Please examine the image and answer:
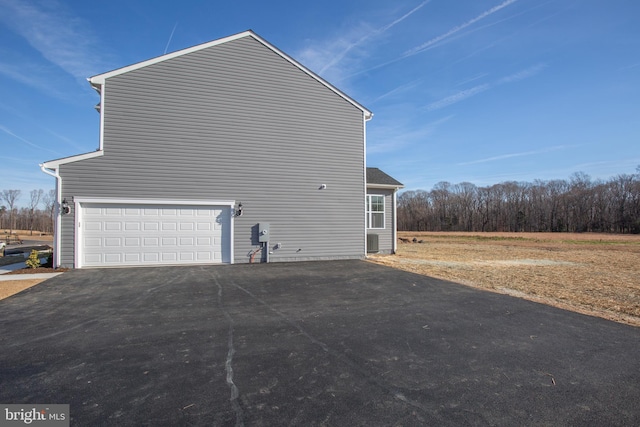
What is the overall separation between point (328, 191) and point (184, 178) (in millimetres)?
5124

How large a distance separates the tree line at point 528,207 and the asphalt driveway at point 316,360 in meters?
65.4

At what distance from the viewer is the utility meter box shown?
11.4m

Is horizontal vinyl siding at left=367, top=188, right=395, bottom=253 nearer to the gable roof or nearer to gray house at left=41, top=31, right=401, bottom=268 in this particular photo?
the gable roof

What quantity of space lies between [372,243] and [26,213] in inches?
3073

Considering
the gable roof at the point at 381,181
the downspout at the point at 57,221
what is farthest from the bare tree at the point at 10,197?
the gable roof at the point at 381,181

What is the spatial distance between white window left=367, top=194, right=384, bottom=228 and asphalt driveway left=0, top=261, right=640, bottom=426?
8.79 meters

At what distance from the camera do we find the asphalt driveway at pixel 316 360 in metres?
2.57

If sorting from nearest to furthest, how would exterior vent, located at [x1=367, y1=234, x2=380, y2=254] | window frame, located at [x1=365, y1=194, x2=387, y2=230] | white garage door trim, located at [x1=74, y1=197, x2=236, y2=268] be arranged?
white garage door trim, located at [x1=74, y1=197, x2=236, y2=268] < exterior vent, located at [x1=367, y1=234, x2=380, y2=254] < window frame, located at [x1=365, y1=194, x2=387, y2=230]

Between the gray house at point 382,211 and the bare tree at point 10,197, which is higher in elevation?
the bare tree at point 10,197

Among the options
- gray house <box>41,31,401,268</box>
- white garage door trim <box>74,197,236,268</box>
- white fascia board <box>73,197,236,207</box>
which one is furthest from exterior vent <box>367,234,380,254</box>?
white fascia board <box>73,197,236,207</box>

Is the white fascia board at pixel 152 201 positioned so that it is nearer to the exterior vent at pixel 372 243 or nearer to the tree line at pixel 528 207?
the exterior vent at pixel 372 243

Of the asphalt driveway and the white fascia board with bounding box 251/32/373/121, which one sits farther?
the white fascia board with bounding box 251/32/373/121

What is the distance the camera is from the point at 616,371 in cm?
327

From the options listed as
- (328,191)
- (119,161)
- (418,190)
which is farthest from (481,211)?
(119,161)
